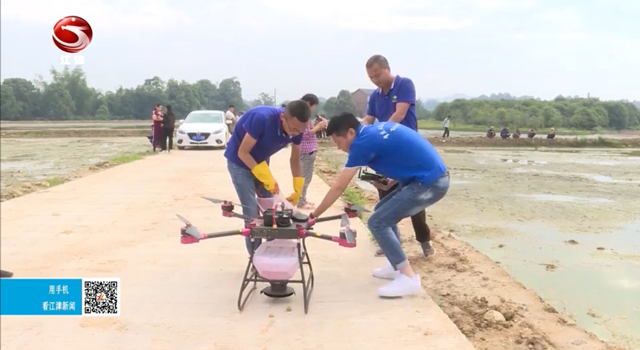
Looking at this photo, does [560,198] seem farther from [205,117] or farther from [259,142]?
[205,117]

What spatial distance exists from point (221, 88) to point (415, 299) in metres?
21.6

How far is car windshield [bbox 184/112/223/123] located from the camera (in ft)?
55.4

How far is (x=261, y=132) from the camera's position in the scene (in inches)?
147

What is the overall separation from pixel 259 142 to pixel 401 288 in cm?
148

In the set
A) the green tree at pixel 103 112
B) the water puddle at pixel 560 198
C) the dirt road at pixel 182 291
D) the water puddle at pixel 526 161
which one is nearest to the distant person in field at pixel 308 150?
A: the dirt road at pixel 182 291

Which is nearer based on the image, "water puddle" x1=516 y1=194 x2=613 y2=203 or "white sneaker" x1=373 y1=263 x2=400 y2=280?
"white sneaker" x1=373 y1=263 x2=400 y2=280

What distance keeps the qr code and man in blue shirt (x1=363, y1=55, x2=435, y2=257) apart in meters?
2.25

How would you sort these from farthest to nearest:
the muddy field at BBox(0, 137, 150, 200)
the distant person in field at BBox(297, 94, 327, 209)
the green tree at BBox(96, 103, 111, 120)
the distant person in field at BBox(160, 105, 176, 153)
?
1. the green tree at BBox(96, 103, 111, 120)
2. the distant person in field at BBox(160, 105, 176, 153)
3. the muddy field at BBox(0, 137, 150, 200)
4. the distant person in field at BBox(297, 94, 327, 209)

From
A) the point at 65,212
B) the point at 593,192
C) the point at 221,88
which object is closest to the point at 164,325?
the point at 65,212

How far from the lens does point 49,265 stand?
13.9ft

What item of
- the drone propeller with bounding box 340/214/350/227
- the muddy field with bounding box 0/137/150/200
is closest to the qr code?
the drone propeller with bounding box 340/214/350/227

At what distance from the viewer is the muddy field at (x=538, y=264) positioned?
11.7 ft

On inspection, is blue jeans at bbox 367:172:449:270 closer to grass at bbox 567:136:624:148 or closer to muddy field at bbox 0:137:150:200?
muddy field at bbox 0:137:150:200

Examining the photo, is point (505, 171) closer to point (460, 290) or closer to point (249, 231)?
point (460, 290)
